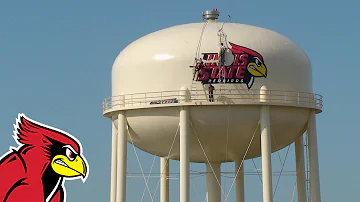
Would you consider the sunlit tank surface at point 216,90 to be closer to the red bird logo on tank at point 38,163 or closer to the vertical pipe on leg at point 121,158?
the vertical pipe on leg at point 121,158

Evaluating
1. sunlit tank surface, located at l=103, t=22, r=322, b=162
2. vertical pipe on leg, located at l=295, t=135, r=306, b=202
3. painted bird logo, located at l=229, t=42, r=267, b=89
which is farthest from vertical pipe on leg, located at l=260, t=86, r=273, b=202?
vertical pipe on leg, located at l=295, t=135, r=306, b=202

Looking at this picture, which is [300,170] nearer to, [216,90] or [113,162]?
[216,90]

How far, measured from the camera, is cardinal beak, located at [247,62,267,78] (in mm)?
28078

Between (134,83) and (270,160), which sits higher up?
(134,83)

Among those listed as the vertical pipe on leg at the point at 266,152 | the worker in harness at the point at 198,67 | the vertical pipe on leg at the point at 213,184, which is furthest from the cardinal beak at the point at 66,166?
the vertical pipe on leg at the point at 213,184

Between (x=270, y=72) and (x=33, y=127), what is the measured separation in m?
14.4

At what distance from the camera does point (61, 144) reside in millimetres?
15438

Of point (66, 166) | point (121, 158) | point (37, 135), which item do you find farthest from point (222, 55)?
point (37, 135)

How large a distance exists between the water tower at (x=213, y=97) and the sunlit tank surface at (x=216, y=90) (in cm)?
4

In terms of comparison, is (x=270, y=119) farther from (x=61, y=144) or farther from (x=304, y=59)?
(x=61, y=144)

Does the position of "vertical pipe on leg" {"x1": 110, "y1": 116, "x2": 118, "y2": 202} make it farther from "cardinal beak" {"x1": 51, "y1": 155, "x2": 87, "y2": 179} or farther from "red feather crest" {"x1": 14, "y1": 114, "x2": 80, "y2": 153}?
"red feather crest" {"x1": 14, "y1": 114, "x2": 80, "y2": 153}

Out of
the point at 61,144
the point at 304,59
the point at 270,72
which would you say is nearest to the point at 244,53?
the point at 270,72

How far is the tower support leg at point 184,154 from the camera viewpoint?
27375mm

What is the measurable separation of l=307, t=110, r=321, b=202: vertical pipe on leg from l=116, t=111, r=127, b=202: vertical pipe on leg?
7.15m
